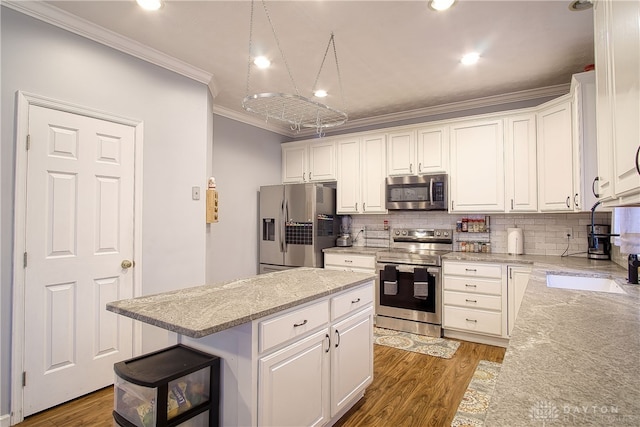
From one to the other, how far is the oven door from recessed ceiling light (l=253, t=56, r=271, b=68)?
2471 millimetres

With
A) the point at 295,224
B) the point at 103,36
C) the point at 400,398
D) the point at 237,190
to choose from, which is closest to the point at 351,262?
the point at 295,224

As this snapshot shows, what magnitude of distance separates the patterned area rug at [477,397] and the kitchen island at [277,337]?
69 cm

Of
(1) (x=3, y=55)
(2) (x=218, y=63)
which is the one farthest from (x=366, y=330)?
(1) (x=3, y=55)

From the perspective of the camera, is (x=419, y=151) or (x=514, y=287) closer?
(x=514, y=287)

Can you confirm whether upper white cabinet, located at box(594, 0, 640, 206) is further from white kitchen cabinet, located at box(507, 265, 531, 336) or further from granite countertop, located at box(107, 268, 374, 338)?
white kitchen cabinet, located at box(507, 265, 531, 336)

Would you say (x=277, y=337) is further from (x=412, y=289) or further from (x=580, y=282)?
(x=412, y=289)

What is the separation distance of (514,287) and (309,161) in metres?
3.01

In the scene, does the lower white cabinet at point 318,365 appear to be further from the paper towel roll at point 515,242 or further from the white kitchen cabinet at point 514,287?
the paper towel roll at point 515,242

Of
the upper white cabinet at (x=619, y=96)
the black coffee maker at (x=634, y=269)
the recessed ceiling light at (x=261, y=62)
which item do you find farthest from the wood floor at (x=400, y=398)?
the recessed ceiling light at (x=261, y=62)

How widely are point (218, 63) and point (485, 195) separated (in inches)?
120

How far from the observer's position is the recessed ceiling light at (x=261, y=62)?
2.92 metres

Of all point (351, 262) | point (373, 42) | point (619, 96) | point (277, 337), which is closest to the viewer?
point (619, 96)

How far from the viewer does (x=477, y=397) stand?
243 centimetres

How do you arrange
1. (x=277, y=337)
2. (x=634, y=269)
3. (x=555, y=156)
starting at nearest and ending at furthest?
(x=277, y=337) → (x=634, y=269) → (x=555, y=156)
